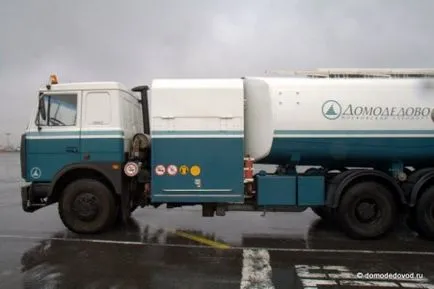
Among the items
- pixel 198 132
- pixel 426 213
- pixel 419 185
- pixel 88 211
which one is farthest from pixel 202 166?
pixel 426 213

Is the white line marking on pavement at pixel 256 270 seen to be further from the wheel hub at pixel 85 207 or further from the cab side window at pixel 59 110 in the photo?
the cab side window at pixel 59 110

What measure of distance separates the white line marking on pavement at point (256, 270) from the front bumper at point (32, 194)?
4183mm

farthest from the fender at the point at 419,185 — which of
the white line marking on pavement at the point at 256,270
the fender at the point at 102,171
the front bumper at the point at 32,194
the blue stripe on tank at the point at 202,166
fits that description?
the front bumper at the point at 32,194

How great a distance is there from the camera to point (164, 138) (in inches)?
363

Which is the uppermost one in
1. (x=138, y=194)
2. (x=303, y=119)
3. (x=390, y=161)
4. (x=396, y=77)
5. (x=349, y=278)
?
(x=396, y=77)

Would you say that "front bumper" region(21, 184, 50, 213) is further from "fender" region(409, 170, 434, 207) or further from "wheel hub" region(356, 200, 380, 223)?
"fender" region(409, 170, 434, 207)

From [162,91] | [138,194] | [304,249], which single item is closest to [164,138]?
[162,91]

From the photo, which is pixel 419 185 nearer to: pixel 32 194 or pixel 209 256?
pixel 209 256

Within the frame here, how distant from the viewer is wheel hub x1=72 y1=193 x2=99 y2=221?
946cm

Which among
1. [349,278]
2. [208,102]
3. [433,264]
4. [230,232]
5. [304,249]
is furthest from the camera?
[230,232]

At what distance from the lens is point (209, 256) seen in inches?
310

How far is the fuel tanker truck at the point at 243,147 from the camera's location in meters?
9.23

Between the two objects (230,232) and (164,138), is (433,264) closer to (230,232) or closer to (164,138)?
(230,232)

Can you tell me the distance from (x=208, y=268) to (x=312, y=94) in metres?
4.09
